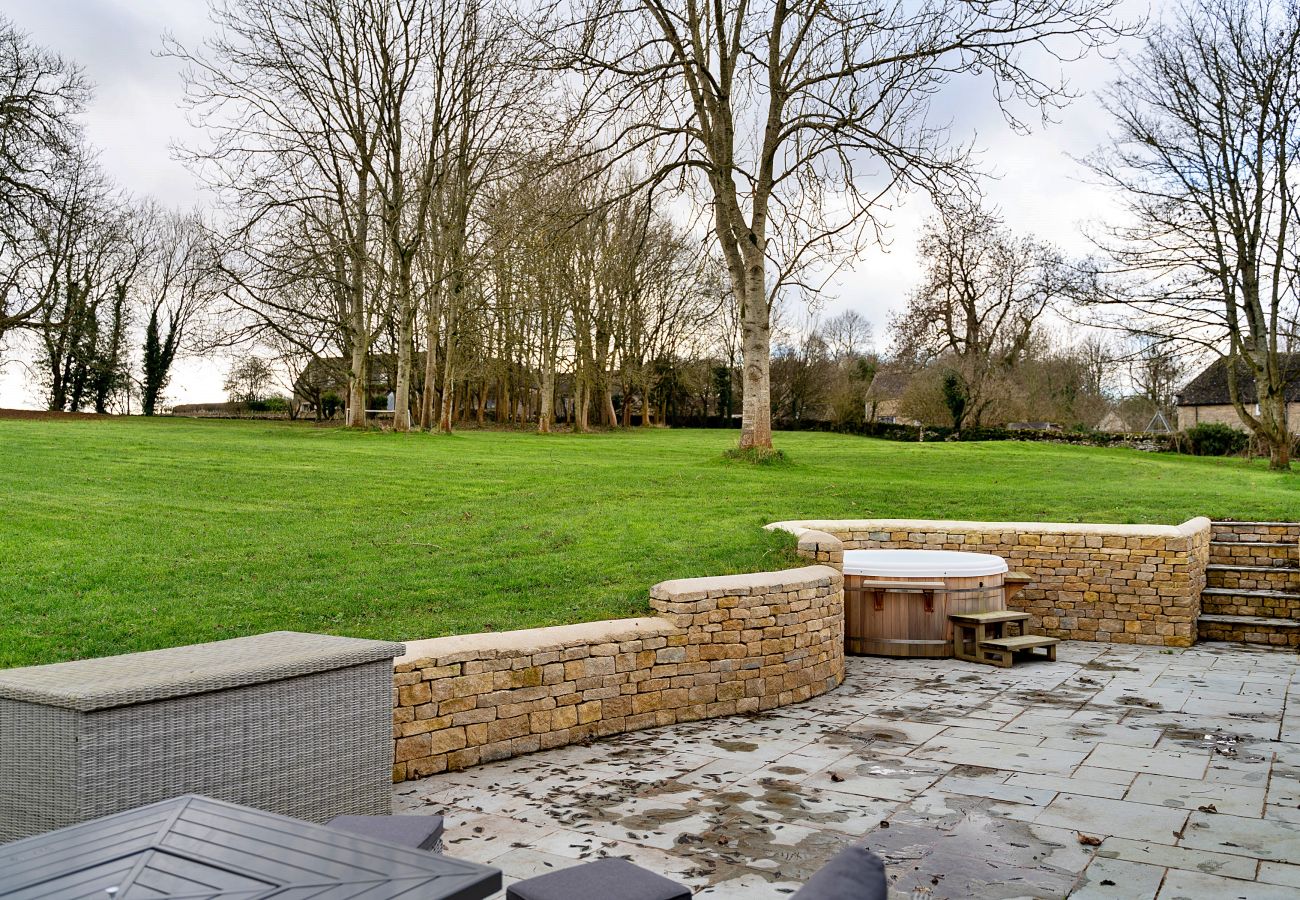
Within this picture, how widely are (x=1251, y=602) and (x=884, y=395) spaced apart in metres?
37.6

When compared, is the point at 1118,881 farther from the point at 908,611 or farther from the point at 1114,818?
the point at 908,611

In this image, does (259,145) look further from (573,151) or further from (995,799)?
(995,799)

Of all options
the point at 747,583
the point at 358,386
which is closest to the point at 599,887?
the point at 747,583

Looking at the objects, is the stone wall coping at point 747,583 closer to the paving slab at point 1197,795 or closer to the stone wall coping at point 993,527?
the stone wall coping at point 993,527

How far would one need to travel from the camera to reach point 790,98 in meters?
14.8

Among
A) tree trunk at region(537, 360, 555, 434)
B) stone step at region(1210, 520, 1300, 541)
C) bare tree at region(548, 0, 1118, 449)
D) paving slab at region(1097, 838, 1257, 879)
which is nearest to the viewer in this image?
paving slab at region(1097, 838, 1257, 879)

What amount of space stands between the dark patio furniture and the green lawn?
387 cm

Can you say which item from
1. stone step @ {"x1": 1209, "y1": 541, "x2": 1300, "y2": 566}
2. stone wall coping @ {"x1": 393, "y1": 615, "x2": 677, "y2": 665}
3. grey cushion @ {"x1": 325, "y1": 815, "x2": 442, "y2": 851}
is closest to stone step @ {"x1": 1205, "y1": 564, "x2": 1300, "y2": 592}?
stone step @ {"x1": 1209, "y1": 541, "x2": 1300, "y2": 566}

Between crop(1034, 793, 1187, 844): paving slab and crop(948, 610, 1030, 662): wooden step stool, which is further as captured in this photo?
crop(948, 610, 1030, 662): wooden step stool

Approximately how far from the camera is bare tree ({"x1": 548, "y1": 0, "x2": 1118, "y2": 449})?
45.5 feet

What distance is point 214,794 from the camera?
341 centimetres

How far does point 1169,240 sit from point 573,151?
43.3 ft

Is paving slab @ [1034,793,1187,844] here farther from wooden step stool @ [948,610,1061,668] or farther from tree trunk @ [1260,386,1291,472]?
tree trunk @ [1260,386,1291,472]

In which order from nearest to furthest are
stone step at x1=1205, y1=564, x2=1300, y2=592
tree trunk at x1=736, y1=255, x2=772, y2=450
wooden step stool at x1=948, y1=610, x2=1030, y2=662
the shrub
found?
1. wooden step stool at x1=948, y1=610, x2=1030, y2=662
2. stone step at x1=1205, y1=564, x2=1300, y2=592
3. tree trunk at x1=736, y1=255, x2=772, y2=450
4. the shrub
